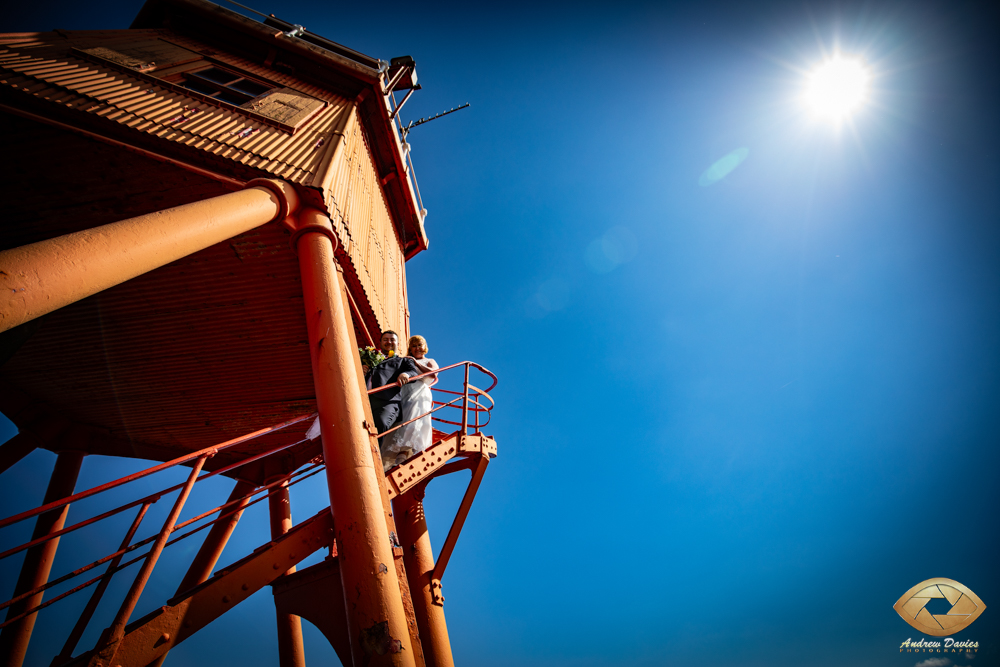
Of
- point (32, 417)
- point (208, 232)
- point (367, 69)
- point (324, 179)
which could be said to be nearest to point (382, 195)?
point (367, 69)

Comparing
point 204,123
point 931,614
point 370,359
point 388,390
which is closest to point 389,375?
point 388,390

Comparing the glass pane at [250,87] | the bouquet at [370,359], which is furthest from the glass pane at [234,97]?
the bouquet at [370,359]

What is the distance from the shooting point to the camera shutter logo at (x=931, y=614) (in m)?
11.2

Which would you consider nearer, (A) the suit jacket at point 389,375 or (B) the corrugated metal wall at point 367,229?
(A) the suit jacket at point 389,375

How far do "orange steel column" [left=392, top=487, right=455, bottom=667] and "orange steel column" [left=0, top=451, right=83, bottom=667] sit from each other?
12.0ft

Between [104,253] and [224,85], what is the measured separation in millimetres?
5847

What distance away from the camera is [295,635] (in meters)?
5.86

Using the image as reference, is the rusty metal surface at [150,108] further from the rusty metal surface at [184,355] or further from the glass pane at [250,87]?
the glass pane at [250,87]

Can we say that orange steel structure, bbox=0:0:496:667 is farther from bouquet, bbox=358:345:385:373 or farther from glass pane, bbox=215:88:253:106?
bouquet, bbox=358:345:385:373

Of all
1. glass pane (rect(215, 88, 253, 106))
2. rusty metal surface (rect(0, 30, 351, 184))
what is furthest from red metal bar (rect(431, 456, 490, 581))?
glass pane (rect(215, 88, 253, 106))

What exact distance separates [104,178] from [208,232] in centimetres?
267

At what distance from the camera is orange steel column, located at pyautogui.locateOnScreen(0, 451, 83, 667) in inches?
203

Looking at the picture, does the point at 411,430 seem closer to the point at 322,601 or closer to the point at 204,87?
the point at 322,601

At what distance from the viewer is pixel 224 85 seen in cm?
652
